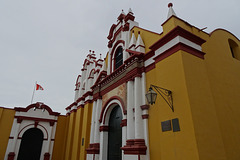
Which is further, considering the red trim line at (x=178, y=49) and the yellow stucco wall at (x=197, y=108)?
the red trim line at (x=178, y=49)

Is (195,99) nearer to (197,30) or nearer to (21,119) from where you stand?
(197,30)

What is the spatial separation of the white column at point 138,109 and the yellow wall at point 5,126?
37.1ft

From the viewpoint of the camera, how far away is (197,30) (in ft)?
23.1

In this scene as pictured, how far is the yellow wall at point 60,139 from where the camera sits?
1434cm

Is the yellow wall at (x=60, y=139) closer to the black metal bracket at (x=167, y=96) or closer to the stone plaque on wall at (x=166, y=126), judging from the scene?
the stone plaque on wall at (x=166, y=126)

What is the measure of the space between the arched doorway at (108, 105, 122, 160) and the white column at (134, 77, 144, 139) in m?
2.00

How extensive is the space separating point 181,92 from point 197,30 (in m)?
3.43

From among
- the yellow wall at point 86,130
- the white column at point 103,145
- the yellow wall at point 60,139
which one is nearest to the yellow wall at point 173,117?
the white column at point 103,145

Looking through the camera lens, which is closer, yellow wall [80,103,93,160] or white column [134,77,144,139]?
white column [134,77,144,139]

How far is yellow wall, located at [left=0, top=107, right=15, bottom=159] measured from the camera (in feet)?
41.0

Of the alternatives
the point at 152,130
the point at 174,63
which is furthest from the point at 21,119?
the point at 174,63

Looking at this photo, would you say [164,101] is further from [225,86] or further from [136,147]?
[225,86]

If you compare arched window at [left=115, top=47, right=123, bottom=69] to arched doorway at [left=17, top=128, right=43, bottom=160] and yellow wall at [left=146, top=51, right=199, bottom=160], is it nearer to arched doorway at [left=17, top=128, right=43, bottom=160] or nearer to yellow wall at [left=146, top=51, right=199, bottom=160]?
yellow wall at [left=146, top=51, right=199, bottom=160]

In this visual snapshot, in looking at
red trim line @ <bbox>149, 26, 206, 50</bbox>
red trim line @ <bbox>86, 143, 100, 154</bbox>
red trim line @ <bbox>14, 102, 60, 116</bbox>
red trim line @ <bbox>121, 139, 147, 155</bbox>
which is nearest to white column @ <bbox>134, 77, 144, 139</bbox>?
red trim line @ <bbox>121, 139, 147, 155</bbox>
